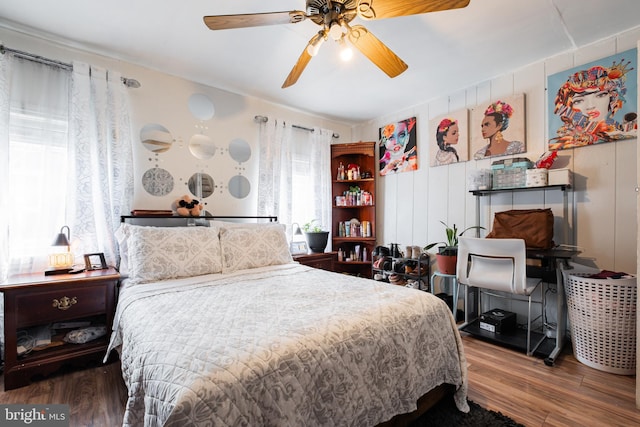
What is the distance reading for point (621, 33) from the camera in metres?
2.23

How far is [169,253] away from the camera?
2.14 meters

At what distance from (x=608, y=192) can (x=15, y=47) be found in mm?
4632

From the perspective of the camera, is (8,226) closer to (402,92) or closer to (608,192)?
(402,92)

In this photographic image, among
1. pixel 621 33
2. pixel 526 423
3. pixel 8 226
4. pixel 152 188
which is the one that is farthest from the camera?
pixel 152 188

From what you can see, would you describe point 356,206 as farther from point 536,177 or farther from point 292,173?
point 536,177

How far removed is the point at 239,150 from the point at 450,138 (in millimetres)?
2363

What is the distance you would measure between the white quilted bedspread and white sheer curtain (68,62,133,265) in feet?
2.67

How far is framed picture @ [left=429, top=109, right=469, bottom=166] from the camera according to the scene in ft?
10.4

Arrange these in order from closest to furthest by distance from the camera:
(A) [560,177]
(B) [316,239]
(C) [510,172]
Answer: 1. (A) [560,177]
2. (C) [510,172]
3. (B) [316,239]

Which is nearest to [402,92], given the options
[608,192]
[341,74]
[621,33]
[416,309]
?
[341,74]

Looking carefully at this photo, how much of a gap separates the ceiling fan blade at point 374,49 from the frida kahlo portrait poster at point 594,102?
1.66 meters

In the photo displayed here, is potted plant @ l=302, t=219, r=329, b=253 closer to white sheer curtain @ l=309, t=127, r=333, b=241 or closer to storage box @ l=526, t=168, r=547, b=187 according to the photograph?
white sheer curtain @ l=309, t=127, r=333, b=241

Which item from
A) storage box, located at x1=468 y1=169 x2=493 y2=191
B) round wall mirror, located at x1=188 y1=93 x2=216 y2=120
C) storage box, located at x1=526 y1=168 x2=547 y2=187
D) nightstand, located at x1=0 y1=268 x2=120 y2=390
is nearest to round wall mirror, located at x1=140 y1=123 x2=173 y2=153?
round wall mirror, located at x1=188 y1=93 x2=216 y2=120

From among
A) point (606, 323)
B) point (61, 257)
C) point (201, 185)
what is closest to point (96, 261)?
point (61, 257)
